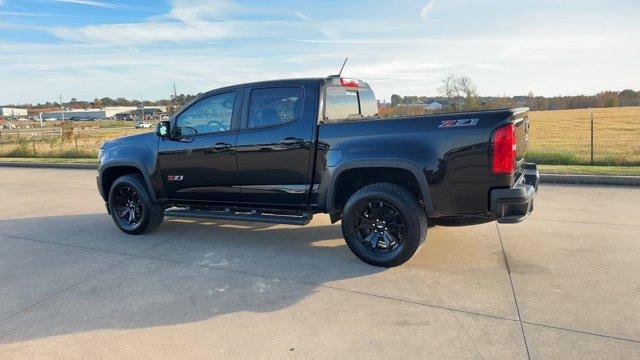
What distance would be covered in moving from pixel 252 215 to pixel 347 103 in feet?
5.91

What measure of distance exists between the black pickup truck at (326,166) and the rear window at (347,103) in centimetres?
2

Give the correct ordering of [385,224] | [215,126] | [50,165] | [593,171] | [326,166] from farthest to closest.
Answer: [50,165]
[593,171]
[215,126]
[326,166]
[385,224]

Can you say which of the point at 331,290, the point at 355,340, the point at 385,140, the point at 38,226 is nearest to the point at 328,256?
the point at 331,290

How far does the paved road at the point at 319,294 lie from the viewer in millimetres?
3020

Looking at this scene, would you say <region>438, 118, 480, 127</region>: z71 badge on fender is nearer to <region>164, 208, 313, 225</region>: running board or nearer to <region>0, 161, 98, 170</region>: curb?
<region>164, 208, 313, 225</region>: running board

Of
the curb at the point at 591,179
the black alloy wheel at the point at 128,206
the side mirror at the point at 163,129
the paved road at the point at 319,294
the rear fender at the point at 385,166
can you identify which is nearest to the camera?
the paved road at the point at 319,294

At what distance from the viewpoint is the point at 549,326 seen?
124 inches

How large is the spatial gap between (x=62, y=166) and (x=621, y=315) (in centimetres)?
1568

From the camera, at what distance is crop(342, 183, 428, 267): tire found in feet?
13.7

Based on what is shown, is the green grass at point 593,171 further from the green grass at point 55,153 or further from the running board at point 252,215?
the green grass at point 55,153

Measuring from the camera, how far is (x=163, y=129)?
5457mm

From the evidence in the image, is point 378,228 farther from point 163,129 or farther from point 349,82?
point 163,129

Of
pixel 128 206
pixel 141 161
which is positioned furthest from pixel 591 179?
pixel 128 206

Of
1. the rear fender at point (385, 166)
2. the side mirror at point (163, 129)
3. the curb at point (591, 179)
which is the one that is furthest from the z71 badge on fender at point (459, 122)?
the curb at point (591, 179)
